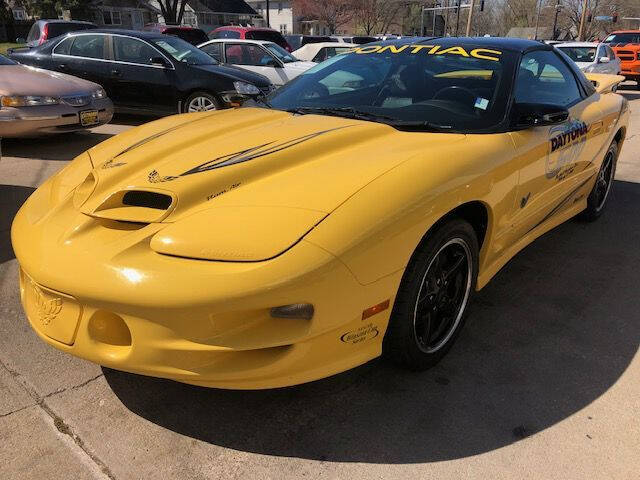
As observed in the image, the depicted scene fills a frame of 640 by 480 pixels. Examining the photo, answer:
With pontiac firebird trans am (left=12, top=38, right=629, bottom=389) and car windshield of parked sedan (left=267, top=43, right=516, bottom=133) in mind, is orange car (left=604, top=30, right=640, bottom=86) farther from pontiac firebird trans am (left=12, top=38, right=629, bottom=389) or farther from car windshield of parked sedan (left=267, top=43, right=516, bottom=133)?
pontiac firebird trans am (left=12, top=38, right=629, bottom=389)

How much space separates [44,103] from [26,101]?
0.19 meters

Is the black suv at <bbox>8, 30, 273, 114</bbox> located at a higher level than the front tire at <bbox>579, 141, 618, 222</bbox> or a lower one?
higher

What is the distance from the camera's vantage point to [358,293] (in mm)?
1934

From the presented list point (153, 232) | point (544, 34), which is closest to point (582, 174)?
point (153, 232)

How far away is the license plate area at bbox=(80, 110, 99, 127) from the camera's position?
6.70 meters

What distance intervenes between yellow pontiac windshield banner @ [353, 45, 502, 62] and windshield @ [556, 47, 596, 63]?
13347 millimetres

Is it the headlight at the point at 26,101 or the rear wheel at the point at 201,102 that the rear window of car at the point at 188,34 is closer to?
the rear wheel at the point at 201,102

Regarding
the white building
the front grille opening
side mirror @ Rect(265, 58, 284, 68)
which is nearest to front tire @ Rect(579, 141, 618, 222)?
the front grille opening

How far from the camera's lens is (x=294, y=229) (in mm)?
1869

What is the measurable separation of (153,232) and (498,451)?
1525 mm

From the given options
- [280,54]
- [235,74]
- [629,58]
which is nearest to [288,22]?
[629,58]

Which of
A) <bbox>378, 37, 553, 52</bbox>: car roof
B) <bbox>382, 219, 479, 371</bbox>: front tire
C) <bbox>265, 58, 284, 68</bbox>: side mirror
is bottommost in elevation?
<bbox>382, 219, 479, 371</bbox>: front tire

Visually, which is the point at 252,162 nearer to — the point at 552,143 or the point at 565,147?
the point at 552,143

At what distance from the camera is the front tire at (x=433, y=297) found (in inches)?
87.2
